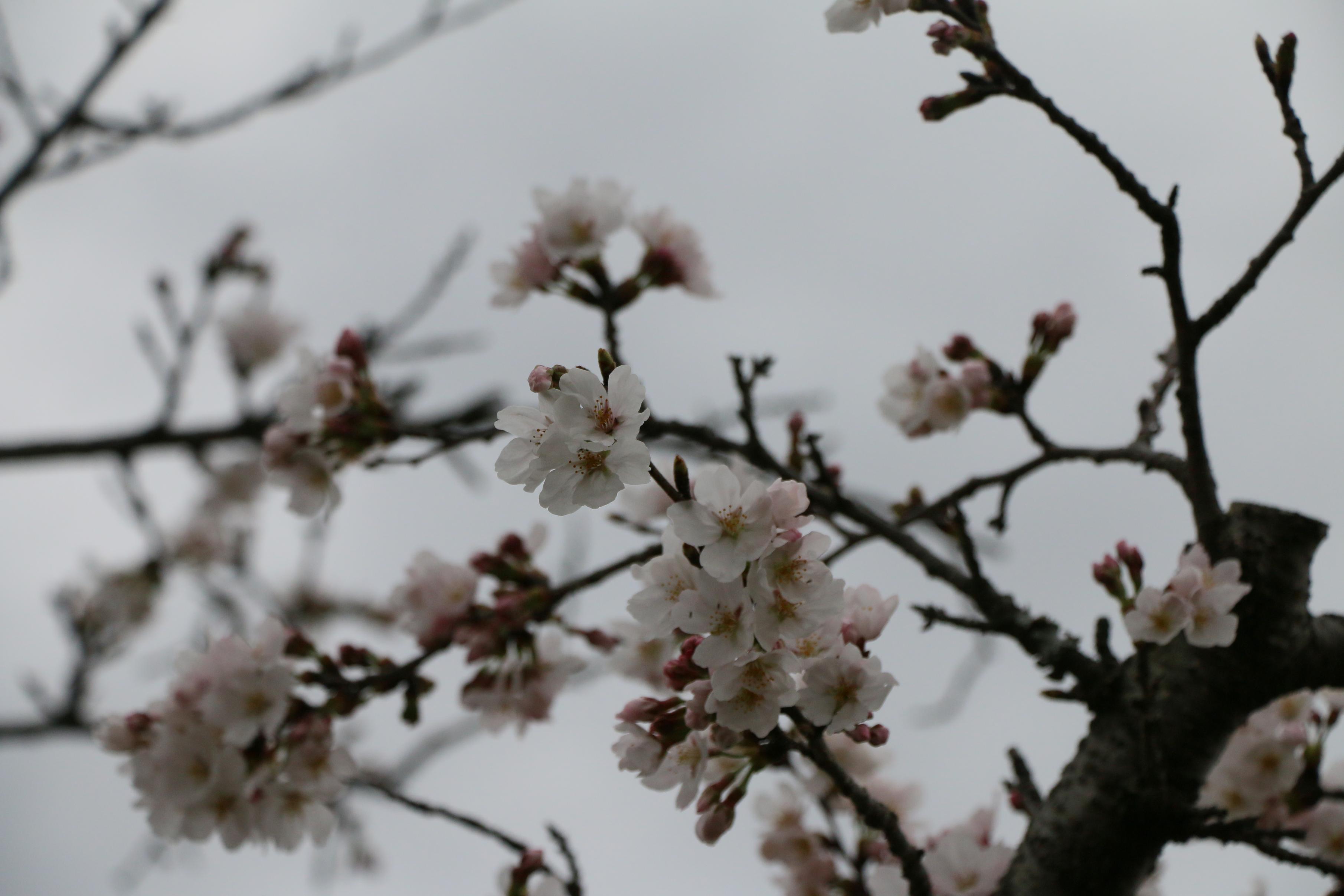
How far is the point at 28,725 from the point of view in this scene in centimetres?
354

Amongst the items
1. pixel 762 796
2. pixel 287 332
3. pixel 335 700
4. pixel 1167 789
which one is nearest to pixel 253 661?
pixel 335 700

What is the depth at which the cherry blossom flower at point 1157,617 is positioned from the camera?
55.5 inches

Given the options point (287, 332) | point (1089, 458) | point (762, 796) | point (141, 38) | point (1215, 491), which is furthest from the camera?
point (287, 332)

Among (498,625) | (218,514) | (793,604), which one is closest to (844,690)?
(793,604)

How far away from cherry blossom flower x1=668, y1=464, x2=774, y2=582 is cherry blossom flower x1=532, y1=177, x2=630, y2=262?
1307 millimetres

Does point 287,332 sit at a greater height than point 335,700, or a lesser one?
greater

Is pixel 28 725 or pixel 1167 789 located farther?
pixel 28 725

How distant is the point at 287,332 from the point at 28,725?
8.79ft

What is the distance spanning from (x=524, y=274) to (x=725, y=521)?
1400mm

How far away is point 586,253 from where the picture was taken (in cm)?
214

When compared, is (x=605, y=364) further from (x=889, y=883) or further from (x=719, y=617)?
(x=889, y=883)

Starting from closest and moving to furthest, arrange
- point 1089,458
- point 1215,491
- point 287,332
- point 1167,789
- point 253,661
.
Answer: point 1167,789, point 1215,491, point 253,661, point 1089,458, point 287,332

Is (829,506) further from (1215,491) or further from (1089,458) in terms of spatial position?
(1215,491)

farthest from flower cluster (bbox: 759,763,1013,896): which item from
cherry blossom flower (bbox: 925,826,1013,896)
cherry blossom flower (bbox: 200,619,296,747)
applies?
cherry blossom flower (bbox: 200,619,296,747)
